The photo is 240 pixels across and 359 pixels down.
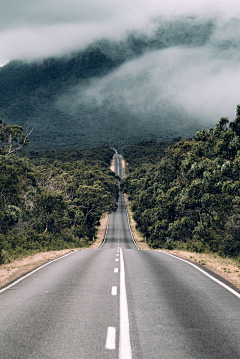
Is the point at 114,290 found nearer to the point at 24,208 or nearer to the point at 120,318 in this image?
the point at 120,318

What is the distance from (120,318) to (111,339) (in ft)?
3.43

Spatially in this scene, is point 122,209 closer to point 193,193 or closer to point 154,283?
point 193,193

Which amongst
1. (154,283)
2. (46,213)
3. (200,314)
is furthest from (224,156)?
(46,213)

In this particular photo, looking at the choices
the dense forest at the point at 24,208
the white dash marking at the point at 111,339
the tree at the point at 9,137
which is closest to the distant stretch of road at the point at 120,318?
the white dash marking at the point at 111,339

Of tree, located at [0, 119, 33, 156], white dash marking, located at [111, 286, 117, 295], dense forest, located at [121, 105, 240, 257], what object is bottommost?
white dash marking, located at [111, 286, 117, 295]

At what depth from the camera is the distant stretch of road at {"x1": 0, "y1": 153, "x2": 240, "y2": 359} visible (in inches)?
173

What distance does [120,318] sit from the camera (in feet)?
18.9

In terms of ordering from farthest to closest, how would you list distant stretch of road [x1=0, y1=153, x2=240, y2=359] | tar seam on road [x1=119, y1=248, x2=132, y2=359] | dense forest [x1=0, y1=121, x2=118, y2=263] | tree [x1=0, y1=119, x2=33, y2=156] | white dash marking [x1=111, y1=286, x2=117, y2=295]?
1. tree [x1=0, y1=119, x2=33, y2=156]
2. dense forest [x1=0, y1=121, x2=118, y2=263]
3. white dash marking [x1=111, y1=286, x2=117, y2=295]
4. distant stretch of road [x1=0, y1=153, x2=240, y2=359]
5. tar seam on road [x1=119, y1=248, x2=132, y2=359]

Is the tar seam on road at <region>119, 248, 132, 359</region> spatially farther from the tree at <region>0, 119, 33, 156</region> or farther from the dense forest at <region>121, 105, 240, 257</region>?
the tree at <region>0, 119, 33, 156</region>

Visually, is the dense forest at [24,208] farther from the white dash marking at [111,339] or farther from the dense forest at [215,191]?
the dense forest at [215,191]

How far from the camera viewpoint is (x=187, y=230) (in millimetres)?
30094

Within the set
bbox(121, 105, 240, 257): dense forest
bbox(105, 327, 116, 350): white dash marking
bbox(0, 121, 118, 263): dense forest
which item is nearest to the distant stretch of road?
bbox(105, 327, 116, 350): white dash marking

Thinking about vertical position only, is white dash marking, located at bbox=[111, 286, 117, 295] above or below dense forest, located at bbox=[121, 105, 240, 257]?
below

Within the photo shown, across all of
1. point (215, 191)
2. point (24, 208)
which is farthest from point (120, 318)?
point (24, 208)
